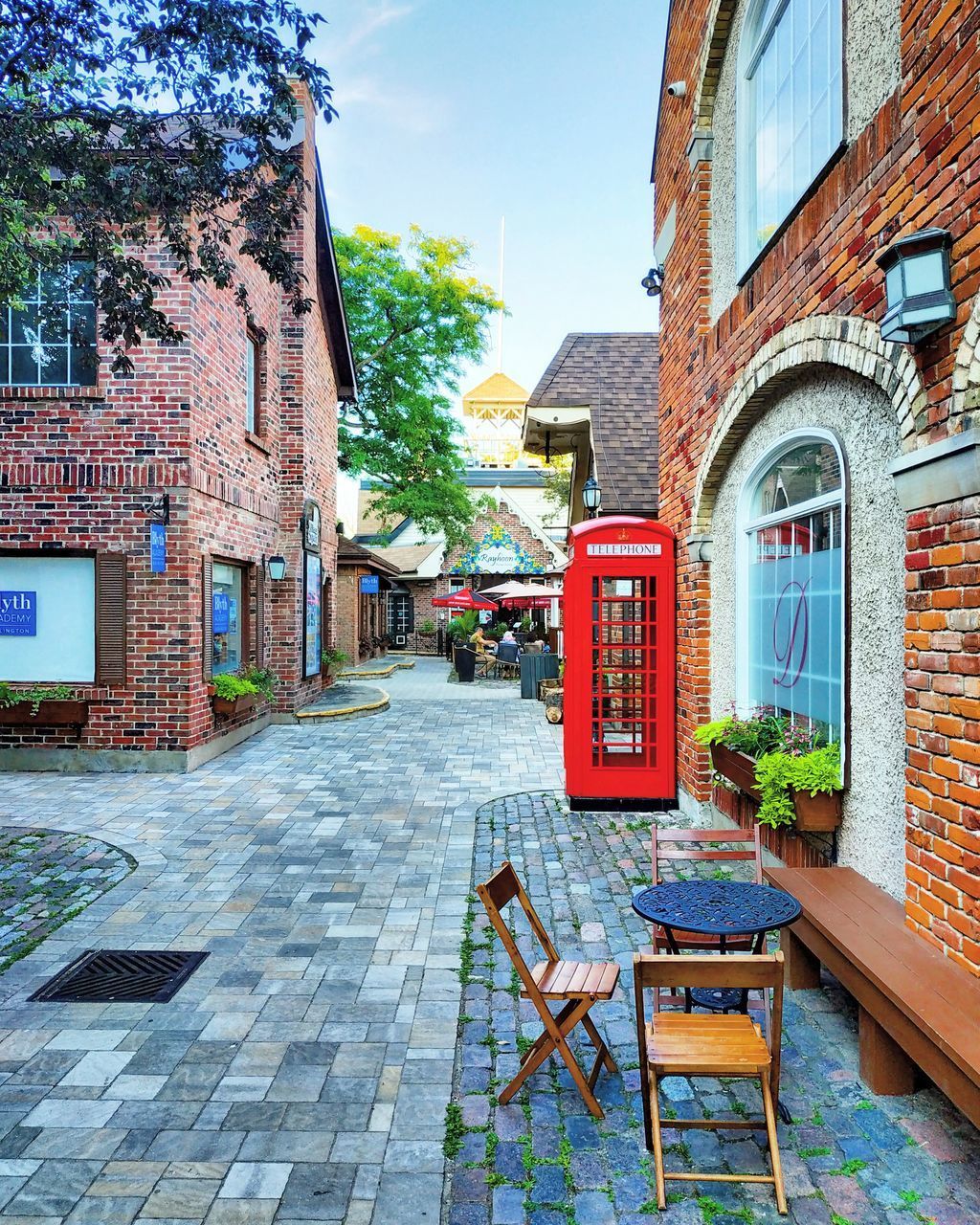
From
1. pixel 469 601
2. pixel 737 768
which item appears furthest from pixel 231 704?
pixel 469 601

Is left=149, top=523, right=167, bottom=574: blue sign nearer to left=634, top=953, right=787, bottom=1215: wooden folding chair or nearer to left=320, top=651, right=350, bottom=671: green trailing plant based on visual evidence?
left=320, top=651, right=350, bottom=671: green trailing plant

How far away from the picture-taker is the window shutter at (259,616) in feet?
43.3

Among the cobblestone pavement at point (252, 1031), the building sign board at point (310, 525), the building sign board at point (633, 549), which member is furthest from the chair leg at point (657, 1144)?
the building sign board at point (310, 525)

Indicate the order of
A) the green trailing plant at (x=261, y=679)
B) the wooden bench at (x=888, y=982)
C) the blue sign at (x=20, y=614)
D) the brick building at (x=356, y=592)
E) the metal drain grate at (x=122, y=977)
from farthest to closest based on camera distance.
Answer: the brick building at (x=356, y=592)
the green trailing plant at (x=261, y=679)
the blue sign at (x=20, y=614)
the metal drain grate at (x=122, y=977)
the wooden bench at (x=888, y=982)

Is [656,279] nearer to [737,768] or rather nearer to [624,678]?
[624,678]

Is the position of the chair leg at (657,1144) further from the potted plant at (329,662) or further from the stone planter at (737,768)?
the potted plant at (329,662)

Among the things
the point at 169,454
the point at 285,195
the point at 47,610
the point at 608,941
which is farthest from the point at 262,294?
the point at 608,941

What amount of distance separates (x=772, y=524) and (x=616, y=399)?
6.72 meters

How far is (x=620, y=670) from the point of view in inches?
331

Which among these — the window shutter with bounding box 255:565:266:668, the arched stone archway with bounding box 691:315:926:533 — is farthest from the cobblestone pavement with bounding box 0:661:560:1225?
the window shutter with bounding box 255:565:266:668

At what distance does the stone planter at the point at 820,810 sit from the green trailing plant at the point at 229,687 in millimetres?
7883

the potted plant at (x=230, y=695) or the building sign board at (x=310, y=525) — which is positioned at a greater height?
the building sign board at (x=310, y=525)

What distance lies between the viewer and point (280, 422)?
14641 mm

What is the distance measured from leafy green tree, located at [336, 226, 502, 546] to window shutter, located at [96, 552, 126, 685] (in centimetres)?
1482
